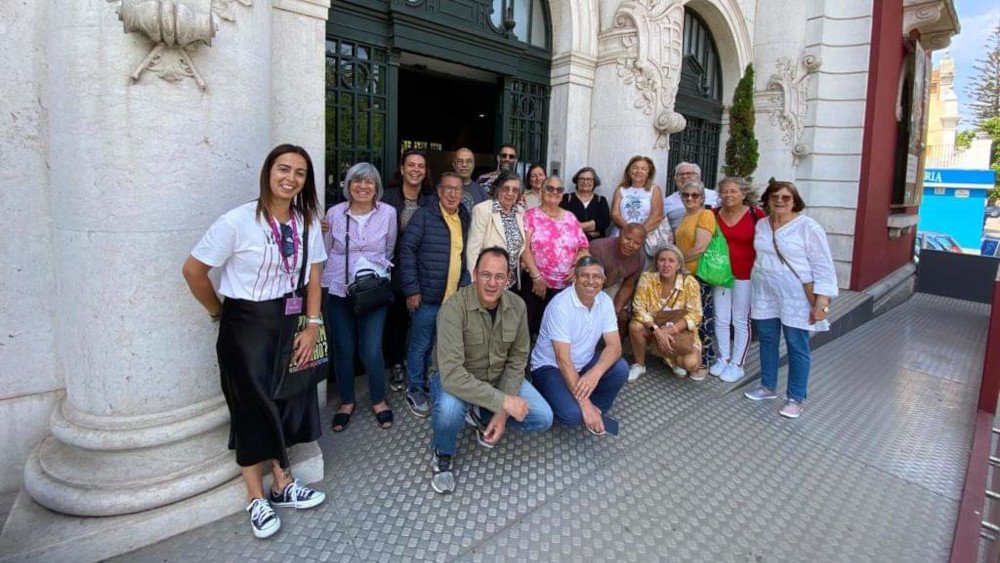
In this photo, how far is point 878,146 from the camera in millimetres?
9016

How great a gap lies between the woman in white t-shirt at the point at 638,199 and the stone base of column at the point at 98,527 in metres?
3.83

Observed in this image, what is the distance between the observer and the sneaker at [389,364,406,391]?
164 inches

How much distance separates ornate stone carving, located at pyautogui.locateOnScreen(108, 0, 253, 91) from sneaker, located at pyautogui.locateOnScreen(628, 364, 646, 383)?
3.79m

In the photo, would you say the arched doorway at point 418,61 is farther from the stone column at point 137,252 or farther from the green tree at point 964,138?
the green tree at point 964,138

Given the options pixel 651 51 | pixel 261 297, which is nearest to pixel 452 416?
pixel 261 297

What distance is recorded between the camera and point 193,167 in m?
2.60

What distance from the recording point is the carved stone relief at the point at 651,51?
5555 mm

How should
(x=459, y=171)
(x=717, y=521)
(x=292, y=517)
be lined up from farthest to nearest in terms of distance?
(x=459, y=171) < (x=717, y=521) < (x=292, y=517)

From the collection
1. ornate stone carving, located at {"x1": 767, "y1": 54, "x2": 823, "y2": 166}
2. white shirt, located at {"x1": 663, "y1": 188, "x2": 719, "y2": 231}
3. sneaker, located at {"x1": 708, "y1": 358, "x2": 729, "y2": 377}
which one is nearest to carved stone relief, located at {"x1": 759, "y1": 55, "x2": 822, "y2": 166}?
ornate stone carving, located at {"x1": 767, "y1": 54, "x2": 823, "y2": 166}

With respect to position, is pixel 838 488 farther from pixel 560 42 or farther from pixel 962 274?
pixel 962 274

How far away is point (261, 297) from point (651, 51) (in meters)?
4.86

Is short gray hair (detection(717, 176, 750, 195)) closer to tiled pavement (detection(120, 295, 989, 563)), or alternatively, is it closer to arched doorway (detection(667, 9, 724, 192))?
tiled pavement (detection(120, 295, 989, 563))

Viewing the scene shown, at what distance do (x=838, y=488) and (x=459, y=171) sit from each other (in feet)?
11.1

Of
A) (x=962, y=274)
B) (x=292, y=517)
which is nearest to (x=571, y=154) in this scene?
(x=292, y=517)
